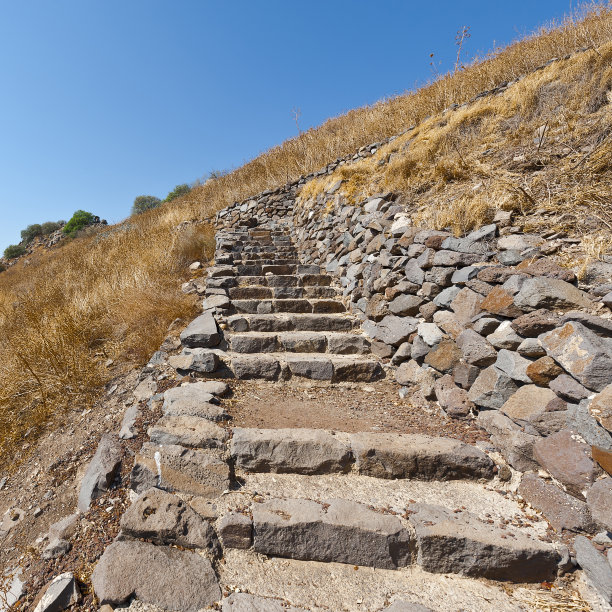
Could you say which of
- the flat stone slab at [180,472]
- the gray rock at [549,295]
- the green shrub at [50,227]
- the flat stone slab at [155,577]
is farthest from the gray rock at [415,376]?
the green shrub at [50,227]

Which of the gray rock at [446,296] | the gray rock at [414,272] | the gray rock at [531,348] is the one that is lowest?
the gray rock at [531,348]

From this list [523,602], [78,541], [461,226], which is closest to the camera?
[523,602]

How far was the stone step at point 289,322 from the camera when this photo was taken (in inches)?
173

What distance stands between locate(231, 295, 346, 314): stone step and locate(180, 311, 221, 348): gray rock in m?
0.82

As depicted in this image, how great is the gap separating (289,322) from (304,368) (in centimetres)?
100

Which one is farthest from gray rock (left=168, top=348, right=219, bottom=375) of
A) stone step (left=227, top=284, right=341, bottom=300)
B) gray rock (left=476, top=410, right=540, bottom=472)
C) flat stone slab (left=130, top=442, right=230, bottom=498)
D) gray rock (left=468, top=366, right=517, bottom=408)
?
gray rock (left=476, top=410, right=540, bottom=472)

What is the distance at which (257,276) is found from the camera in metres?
5.89

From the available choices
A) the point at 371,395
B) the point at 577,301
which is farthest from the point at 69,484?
the point at 577,301

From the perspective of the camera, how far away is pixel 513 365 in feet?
8.23

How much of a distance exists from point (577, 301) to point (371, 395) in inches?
74.9

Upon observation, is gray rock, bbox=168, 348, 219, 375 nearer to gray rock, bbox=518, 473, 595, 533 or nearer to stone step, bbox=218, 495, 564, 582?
stone step, bbox=218, 495, 564, 582

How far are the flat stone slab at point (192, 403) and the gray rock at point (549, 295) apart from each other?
7.93 feet

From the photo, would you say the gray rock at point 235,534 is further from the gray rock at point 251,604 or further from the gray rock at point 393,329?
the gray rock at point 393,329

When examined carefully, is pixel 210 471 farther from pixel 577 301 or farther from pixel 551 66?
pixel 551 66
